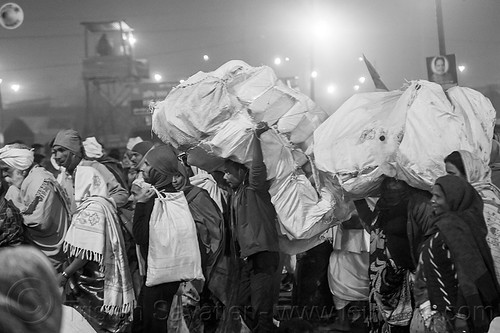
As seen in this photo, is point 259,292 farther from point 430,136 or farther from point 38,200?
point 38,200

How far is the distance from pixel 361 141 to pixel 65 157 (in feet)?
8.10

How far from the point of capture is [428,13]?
1240 centimetres

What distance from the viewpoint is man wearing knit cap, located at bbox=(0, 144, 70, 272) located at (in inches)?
194

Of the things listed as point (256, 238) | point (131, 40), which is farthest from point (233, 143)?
point (131, 40)

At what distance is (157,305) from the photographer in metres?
4.41

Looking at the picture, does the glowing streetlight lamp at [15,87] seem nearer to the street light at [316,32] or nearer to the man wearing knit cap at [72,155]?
the street light at [316,32]

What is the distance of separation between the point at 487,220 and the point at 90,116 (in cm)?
3194

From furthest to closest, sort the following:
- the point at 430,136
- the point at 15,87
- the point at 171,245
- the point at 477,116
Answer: the point at 15,87 < the point at 477,116 < the point at 171,245 < the point at 430,136

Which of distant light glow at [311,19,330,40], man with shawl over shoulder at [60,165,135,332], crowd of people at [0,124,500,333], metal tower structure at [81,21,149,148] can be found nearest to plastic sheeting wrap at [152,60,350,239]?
crowd of people at [0,124,500,333]

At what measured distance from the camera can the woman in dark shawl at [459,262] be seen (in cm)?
328

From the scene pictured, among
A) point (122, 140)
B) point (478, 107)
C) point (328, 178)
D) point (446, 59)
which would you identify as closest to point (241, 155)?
point (328, 178)

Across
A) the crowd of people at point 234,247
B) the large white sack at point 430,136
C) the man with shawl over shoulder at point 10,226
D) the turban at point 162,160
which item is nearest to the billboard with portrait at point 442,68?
the crowd of people at point 234,247

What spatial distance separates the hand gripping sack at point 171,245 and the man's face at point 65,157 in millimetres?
1130

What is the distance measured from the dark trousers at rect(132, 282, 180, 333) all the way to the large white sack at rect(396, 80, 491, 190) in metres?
1.86
